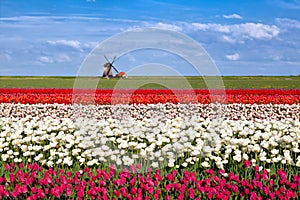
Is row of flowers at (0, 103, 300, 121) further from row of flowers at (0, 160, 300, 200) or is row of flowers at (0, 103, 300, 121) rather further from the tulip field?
row of flowers at (0, 160, 300, 200)

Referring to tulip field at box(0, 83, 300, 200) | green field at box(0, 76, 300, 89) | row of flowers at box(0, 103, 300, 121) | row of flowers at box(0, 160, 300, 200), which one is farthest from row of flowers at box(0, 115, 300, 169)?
green field at box(0, 76, 300, 89)

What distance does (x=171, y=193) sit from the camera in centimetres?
525

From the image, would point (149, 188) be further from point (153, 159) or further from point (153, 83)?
point (153, 83)

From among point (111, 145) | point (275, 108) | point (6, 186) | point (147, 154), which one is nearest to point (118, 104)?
point (275, 108)

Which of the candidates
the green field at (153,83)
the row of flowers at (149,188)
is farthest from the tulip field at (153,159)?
the green field at (153,83)

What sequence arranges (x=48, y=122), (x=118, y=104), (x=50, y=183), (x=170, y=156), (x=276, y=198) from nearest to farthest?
1. (x=276, y=198)
2. (x=50, y=183)
3. (x=170, y=156)
4. (x=48, y=122)
5. (x=118, y=104)

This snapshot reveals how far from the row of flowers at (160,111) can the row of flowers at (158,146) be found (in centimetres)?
345

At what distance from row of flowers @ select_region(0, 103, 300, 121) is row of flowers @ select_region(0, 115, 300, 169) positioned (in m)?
3.45

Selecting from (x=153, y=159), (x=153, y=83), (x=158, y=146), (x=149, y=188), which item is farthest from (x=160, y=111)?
(x=153, y=83)

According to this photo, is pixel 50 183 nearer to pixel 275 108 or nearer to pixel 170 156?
pixel 170 156

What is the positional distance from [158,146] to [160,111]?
5915mm

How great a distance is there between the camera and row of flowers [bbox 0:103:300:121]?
12673mm

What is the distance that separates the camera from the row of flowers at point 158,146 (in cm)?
652

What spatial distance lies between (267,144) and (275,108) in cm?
683
